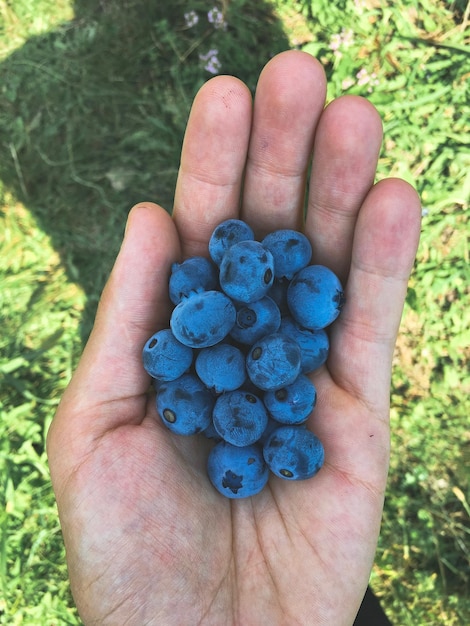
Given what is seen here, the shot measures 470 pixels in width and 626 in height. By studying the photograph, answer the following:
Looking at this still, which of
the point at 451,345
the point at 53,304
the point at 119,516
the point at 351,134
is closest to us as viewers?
the point at 119,516

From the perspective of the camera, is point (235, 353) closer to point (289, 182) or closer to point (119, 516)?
point (119, 516)

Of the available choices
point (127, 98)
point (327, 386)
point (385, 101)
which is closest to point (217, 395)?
point (327, 386)

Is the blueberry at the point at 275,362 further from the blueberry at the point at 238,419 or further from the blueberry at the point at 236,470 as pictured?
the blueberry at the point at 236,470

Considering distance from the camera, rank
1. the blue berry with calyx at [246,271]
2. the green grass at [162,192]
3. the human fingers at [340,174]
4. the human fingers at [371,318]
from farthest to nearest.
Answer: the green grass at [162,192] < the human fingers at [340,174] < the human fingers at [371,318] < the blue berry with calyx at [246,271]

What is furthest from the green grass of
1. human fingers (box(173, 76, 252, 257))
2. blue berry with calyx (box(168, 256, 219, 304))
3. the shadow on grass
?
blue berry with calyx (box(168, 256, 219, 304))

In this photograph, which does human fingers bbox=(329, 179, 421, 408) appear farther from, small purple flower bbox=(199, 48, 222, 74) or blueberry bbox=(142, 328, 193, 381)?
small purple flower bbox=(199, 48, 222, 74)

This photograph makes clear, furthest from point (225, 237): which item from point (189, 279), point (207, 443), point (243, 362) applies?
point (207, 443)

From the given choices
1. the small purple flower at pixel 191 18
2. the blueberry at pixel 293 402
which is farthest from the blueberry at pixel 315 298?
the small purple flower at pixel 191 18
